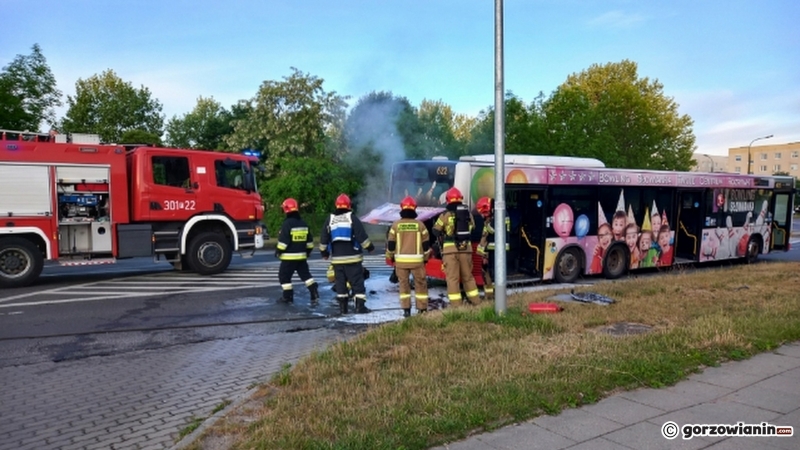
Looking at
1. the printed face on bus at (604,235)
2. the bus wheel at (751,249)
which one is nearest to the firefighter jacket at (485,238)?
the printed face on bus at (604,235)

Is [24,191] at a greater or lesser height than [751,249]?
greater

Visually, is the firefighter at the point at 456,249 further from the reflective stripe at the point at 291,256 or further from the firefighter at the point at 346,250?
the reflective stripe at the point at 291,256

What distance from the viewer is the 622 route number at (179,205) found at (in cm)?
1304

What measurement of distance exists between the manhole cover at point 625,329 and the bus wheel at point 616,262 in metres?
6.12

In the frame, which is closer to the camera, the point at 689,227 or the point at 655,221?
the point at 655,221

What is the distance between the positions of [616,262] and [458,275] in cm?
595

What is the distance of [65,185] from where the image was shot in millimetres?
12211

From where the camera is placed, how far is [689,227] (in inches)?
599

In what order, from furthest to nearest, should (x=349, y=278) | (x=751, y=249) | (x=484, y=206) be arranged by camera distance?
(x=751, y=249) → (x=484, y=206) → (x=349, y=278)

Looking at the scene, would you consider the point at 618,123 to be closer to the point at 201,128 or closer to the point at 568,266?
the point at 568,266

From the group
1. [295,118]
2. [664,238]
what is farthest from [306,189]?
[664,238]

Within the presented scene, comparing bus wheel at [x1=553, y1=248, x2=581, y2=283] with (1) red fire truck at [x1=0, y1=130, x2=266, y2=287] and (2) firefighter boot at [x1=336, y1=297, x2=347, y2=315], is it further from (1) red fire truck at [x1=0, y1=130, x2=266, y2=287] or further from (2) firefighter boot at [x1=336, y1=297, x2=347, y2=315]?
(1) red fire truck at [x1=0, y1=130, x2=266, y2=287]

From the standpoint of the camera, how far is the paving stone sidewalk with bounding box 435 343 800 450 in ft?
12.7

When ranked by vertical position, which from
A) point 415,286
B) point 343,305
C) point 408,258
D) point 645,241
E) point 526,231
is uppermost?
point 526,231
